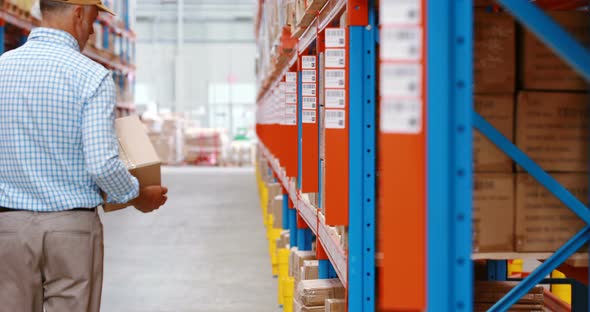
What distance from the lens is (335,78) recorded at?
2695mm

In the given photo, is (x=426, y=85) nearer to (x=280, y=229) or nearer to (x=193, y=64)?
(x=280, y=229)

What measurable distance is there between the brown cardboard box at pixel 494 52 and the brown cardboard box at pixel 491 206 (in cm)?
26

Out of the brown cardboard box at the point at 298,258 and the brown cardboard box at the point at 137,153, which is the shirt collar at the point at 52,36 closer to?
the brown cardboard box at the point at 137,153

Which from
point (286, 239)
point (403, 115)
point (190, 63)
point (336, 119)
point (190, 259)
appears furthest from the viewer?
point (190, 63)

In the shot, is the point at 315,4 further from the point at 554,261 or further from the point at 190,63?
the point at 190,63

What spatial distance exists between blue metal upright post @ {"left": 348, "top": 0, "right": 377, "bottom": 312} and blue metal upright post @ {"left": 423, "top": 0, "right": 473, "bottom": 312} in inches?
41.2

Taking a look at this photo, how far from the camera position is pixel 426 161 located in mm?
1524

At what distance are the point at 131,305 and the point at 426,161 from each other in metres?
4.70

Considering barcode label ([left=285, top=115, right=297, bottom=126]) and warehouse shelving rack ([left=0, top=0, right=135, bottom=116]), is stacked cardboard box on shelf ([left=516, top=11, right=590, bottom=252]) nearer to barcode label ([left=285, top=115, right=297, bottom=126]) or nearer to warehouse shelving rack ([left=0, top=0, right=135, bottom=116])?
barcode label ([left=285, top=115, right=297, bottom=126])

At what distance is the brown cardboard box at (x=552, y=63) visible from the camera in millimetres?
2137

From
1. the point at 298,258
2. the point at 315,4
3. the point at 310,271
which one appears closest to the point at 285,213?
the point at 298,258

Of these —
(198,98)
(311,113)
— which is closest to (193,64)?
(198,98)

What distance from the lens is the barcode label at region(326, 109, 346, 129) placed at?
2.63 m

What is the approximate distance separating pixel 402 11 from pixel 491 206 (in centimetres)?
78
